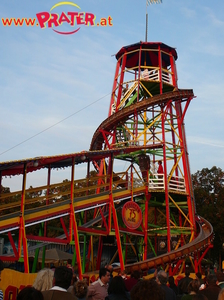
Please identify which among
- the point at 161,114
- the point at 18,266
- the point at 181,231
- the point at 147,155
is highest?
the point at 161,114

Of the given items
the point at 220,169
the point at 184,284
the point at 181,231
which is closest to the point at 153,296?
→ the point at 184,284

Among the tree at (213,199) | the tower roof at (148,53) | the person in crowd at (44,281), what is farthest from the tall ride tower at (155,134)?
the person in crowd at (44,281)

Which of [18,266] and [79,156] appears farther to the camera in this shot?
[18,266]

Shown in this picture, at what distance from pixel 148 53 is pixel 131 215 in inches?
605

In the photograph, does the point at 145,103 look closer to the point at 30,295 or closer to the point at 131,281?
the point at 131,281

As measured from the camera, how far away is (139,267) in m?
23.6

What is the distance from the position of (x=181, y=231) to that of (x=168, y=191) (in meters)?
3.22

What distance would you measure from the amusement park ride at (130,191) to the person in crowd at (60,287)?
12738mm

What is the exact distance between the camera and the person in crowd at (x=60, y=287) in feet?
17.2

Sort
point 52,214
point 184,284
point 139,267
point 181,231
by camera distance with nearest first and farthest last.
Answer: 1. point 184,284
2. point 52,214
3. point 139,267
4. point 181,231

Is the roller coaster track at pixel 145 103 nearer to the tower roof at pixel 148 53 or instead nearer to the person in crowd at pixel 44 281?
the tower roof at pixel 148 53

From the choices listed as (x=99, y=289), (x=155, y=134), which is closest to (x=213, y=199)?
(x=155, y=134)

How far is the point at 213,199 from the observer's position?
44.5 m

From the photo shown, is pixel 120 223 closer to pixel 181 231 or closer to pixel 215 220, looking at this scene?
pixel 181 231
